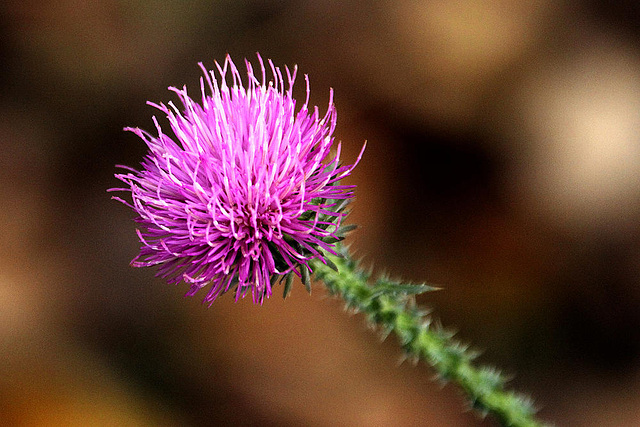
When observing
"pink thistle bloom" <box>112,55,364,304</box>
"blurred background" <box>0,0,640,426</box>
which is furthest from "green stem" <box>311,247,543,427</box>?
"blurred background" <box>0,0,640,426</box>

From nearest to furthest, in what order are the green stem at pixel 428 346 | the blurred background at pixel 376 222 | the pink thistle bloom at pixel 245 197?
the pink thistle bloom at pixel 245 197, the green stem at pixel 428 346, the blurred background at pixel 376 222

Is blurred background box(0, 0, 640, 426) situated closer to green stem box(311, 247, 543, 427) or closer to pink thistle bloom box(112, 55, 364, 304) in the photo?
green stem box(311, 247, 543, 427)

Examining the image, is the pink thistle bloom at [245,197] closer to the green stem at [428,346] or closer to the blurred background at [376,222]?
the green stem at [428,346]

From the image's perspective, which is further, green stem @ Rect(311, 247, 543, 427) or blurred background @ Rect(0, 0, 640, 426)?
blurred background @ Rect(0, 0, 640, 426)

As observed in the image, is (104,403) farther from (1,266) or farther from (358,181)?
(358,181)

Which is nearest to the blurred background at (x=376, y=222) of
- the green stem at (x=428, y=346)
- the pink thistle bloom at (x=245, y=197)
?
the green stem at (x=428, y=346)
